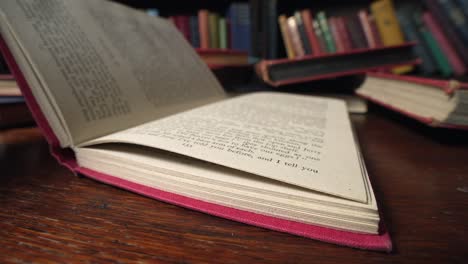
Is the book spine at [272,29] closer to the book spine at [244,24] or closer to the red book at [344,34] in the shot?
the book spine at [244,24]

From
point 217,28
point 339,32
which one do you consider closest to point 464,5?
point 339,32

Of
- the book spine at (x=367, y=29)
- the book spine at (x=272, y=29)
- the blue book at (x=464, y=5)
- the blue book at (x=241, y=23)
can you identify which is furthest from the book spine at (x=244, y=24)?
the blue book at (x=464, y=5)

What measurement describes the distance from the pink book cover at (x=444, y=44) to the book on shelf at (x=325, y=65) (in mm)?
351

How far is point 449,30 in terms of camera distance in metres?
0.84

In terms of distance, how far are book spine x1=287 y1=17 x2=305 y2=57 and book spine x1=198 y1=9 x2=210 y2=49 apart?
353mm

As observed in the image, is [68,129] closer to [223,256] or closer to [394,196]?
[223,256]

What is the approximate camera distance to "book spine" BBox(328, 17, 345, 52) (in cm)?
98

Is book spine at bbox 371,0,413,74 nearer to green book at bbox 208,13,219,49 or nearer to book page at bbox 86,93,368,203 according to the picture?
green book at bbox 208,13,219,49

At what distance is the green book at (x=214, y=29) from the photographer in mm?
1120

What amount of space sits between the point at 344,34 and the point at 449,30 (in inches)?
12.7

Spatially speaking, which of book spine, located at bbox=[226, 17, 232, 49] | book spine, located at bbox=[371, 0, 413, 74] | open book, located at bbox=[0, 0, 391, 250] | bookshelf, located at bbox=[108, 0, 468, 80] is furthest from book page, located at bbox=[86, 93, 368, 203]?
book spine, located at bbox=[226, 17, 232, 49]

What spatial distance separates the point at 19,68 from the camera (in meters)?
0.28

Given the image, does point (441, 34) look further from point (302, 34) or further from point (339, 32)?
point (302, 34)

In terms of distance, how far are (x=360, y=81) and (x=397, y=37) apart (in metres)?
0.34
